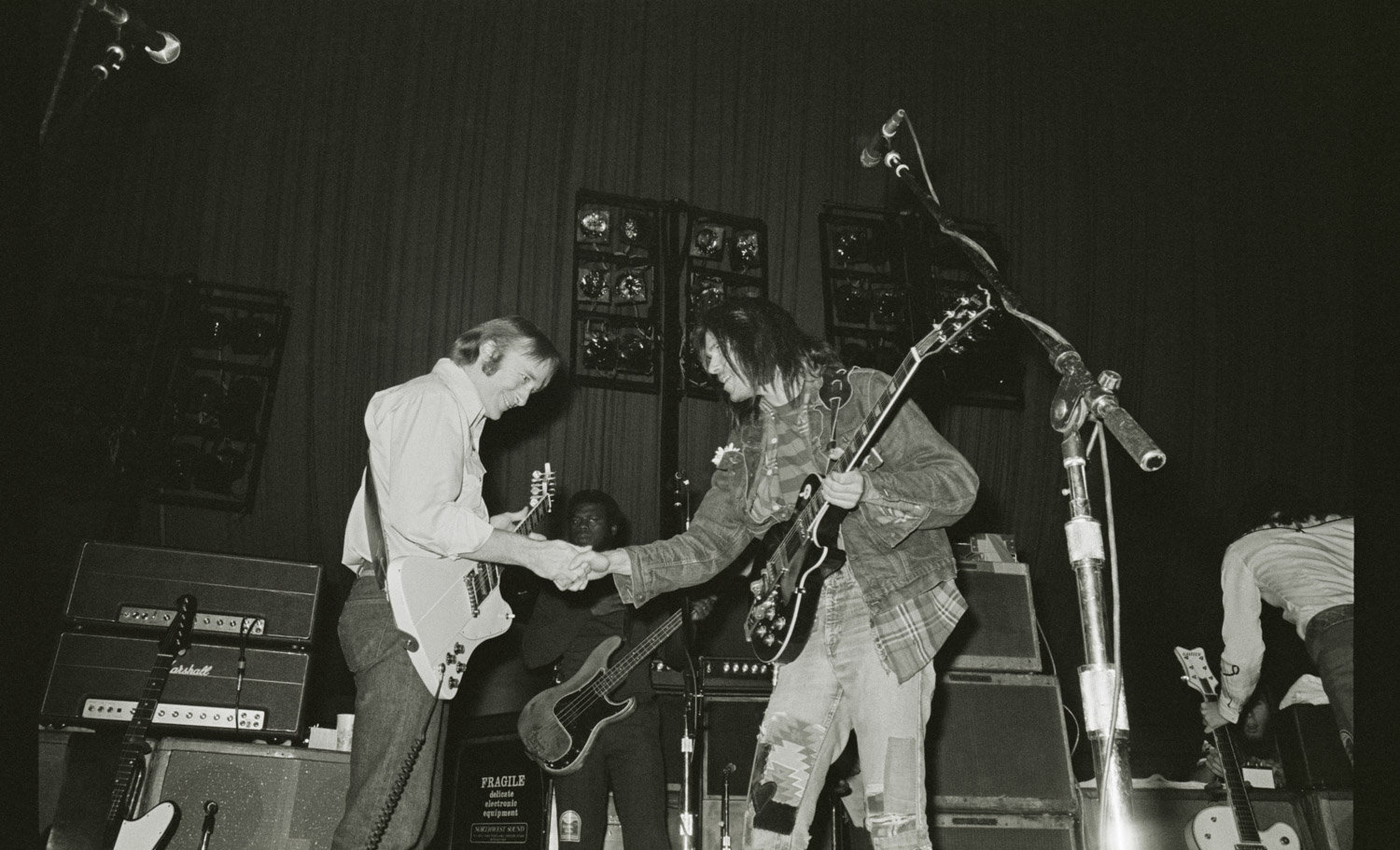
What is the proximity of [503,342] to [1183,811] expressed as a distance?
3783mm

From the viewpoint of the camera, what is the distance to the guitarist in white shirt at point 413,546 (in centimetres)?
288

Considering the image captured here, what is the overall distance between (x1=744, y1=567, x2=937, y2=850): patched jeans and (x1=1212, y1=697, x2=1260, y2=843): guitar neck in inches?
95.1

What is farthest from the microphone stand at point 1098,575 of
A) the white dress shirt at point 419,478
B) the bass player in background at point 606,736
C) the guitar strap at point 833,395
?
the bass player in background at point 606,736

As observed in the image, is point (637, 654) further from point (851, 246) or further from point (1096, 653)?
point (851, 246)

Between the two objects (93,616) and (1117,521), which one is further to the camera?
(1117,521)

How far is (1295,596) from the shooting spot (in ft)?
12.9

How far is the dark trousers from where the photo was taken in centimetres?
397

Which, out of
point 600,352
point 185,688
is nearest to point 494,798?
point 185,688

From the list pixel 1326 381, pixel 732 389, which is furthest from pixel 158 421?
pixel 1326 381

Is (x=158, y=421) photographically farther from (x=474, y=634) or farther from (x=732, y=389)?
(x=732, y=389)

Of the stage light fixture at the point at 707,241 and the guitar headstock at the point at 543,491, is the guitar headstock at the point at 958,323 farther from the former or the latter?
the stage light fixture at the point at 707,241

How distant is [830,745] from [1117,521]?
5050 mm

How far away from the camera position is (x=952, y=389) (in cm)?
673

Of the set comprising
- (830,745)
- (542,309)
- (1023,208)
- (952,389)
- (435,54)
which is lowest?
(830,745)
